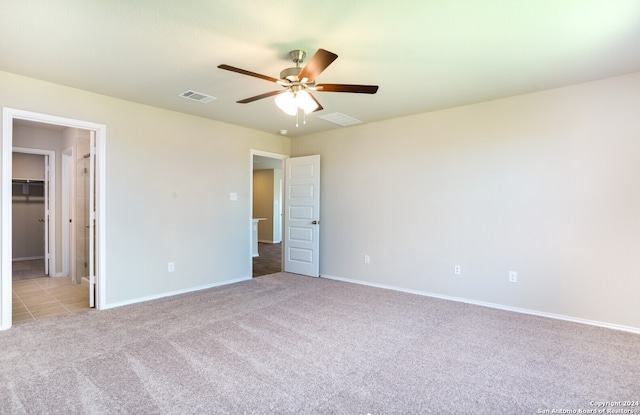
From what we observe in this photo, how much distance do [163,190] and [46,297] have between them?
2.08 meters

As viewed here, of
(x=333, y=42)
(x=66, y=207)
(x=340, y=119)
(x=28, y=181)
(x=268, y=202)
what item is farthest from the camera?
(x=268, y=202)

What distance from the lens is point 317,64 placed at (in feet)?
7.06

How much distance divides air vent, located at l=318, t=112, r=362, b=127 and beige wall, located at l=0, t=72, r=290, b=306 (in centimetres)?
144

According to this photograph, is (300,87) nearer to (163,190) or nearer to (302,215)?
(163,190)

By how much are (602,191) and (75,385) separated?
4881 mm

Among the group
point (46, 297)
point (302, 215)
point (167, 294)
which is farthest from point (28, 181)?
point (302, 215)

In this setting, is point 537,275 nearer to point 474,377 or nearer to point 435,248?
point 435,248

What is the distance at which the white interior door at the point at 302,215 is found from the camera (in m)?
5.46

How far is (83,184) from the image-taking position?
16.0 ft

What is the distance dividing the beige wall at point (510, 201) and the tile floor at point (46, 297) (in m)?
3.77

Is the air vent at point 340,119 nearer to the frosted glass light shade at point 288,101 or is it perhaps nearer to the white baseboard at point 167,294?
the frosted glass light shade at point 288,101

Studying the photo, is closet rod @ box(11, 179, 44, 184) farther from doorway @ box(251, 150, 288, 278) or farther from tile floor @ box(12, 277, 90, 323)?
doorway @ box(251, 150, 288, 278)

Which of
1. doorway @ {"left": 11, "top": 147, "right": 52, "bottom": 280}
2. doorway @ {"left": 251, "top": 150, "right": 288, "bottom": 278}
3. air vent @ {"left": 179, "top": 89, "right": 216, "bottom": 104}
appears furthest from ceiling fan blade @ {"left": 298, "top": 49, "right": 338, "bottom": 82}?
doorway @ {"left": 251, "top": 150, "right": 288, "bottom": 278}

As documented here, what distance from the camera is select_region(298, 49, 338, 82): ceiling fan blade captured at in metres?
1.99
